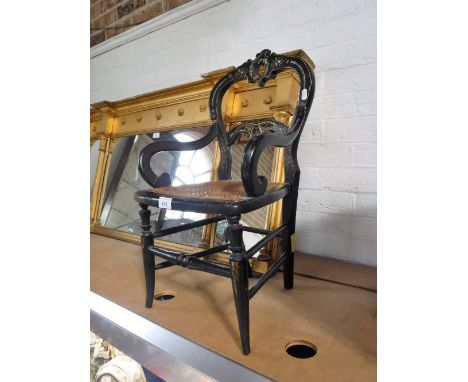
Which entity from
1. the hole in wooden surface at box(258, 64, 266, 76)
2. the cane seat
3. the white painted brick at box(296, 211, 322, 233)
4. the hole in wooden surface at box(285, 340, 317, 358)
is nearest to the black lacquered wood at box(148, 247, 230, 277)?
the cane seat

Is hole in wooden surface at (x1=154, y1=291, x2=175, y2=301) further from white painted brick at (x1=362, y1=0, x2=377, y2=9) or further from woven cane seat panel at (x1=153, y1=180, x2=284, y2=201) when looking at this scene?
white painted brick at (x1=362, y1=0, x2=377, y2=9)

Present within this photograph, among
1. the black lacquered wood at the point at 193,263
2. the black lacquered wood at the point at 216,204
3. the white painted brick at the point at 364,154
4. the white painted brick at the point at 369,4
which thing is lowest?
the black lacquered wood at the point at 193,263

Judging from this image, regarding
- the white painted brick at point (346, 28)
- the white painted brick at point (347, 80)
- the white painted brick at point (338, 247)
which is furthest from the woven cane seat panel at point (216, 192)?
the white painted brick at point (346, 28)

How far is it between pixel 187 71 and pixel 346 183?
1.31 metres

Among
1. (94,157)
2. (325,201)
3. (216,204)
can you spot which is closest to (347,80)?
(325,201)

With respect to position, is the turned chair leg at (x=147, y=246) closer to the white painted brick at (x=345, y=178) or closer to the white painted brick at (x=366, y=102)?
the white painted brick at (x=345, y=178)

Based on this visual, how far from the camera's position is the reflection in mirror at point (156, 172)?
1.48 meters

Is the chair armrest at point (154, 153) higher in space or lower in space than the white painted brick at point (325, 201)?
higher

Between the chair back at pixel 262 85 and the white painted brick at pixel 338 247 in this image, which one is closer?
the chair back at pixel 262 85

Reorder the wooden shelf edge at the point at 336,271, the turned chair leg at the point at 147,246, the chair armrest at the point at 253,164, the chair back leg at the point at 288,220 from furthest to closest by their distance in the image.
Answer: the wooden shelf edge at the point at 336,271 → the chair back leg at the point at 288,220 → the turned chair leg at the point at 147,246 → the chair armrest at the point at 253,164

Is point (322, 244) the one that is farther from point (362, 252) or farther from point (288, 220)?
point (288, 220)
